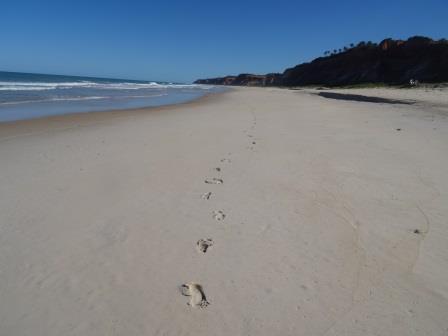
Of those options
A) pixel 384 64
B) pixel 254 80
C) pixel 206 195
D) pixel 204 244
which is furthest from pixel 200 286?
pixel 254 80

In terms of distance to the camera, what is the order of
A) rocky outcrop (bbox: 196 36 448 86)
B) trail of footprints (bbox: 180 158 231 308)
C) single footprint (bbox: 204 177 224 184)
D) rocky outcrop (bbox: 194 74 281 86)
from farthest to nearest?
rocky outcrop (bbox: 194 74 281 86) < rocky outcrop (bbox: 196 36 448 86) < single footprint (bbox: 204 177 224 184) < trail of footprints (bbox: 180 158 231 308)

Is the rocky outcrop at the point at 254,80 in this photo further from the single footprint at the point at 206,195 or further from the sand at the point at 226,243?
the single footprint at the point at 206,195

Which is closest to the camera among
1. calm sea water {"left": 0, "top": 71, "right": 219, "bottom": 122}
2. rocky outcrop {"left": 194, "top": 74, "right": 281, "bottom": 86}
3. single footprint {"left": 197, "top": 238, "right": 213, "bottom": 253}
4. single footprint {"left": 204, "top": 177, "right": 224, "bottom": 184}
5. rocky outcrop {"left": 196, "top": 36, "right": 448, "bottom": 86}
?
single footprint {"left": 197, "top": 238, "right": 213, "bottom": 253}

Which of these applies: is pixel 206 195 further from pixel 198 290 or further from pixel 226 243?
pixel 198 290

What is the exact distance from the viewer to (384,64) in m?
53.5

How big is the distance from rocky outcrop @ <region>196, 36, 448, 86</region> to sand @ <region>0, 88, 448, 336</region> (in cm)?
3871

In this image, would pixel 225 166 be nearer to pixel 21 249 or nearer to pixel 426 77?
pixel 21 249

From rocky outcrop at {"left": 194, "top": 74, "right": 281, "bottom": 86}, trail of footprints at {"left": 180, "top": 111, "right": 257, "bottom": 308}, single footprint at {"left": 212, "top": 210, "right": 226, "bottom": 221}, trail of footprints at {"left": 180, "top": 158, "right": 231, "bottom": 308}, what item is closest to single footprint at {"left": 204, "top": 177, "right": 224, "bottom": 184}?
trail of footprints at {"left": 180, "top": 111, "right": 257, "bottom": 308}

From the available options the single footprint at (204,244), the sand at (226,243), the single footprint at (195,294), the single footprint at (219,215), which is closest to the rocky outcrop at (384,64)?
the sand at (226,243)

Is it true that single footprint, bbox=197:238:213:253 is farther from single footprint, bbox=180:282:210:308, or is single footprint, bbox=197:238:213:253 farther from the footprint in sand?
the footprint in sand

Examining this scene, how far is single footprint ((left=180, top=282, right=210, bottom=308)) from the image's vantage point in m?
1.92

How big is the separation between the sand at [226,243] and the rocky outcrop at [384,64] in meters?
38.7

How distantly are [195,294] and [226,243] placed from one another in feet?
2.08

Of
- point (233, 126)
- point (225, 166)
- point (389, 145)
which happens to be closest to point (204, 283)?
point (225, 166)
